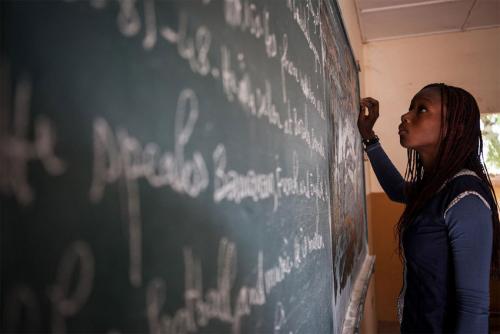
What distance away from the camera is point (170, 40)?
0.34 metres

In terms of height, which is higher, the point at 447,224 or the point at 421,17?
the point at 421,17

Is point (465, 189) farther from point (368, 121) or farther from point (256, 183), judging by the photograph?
point (368, 121)

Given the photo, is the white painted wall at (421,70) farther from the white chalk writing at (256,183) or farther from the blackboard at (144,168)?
the blackboard at (144,168)

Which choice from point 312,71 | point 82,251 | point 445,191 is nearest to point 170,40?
point 82,251

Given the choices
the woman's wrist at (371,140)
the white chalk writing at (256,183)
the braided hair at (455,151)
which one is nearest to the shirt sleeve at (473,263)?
the braided hair at (455,151)

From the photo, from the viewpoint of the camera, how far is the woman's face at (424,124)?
47.5 inches

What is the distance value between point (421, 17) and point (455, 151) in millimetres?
2404

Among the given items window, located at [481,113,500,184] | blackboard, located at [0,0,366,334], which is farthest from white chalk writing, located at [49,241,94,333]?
window, located at [481,113,500,184]

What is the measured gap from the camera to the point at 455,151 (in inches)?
44.8

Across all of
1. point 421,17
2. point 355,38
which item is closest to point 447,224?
point 355,38

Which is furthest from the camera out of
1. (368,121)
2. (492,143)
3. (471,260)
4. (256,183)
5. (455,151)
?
(492,143)

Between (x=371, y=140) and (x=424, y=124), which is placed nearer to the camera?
(x=424, y=124)

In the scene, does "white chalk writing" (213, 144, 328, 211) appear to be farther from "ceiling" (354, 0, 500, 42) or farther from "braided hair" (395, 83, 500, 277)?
"ceiling" (354, 0, 500, 42)

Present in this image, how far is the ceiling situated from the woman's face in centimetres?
180
